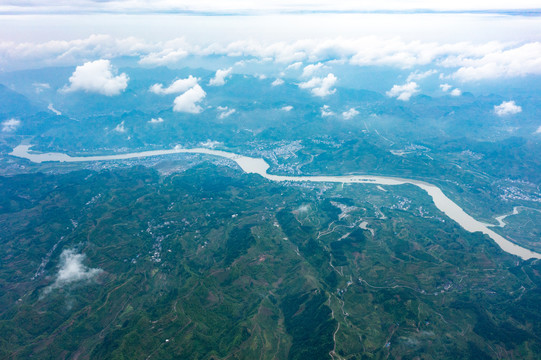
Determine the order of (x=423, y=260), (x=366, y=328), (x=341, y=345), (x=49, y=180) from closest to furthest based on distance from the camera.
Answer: (x=341, y=345) < (x=366, y=328) < (x=423, y=260) < (x=49, y=180)

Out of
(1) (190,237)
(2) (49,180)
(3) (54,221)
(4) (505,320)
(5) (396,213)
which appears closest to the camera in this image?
(4) (505,320)

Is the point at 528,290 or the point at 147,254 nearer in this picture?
the point at 528,290

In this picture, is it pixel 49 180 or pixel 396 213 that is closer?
pixel 396 213

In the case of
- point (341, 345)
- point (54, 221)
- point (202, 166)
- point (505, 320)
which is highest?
point (341, 345)

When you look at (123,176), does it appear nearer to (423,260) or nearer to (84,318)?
(84,318)

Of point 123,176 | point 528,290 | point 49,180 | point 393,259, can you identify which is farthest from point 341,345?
point 49,180

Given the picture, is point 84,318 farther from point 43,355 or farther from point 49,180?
point 49,180

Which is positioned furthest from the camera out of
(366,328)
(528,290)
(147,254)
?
(147,254)

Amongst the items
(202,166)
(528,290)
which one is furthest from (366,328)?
(202,166)

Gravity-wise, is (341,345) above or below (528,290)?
above
